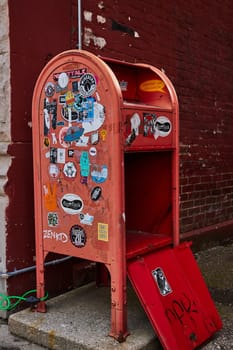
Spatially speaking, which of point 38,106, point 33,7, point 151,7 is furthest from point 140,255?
point 151,7

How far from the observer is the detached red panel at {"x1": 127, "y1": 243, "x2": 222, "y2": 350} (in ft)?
9.37

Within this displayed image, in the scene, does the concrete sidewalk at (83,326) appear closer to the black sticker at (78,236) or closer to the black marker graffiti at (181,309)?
the black marker graffiti at (181,309)

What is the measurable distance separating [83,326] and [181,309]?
2.25ft

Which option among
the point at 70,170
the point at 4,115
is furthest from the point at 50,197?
the point at 4,115

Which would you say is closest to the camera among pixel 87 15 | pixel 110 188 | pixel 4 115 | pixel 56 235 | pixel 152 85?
pixel 110 188

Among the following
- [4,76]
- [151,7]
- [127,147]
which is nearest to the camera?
[127,147]

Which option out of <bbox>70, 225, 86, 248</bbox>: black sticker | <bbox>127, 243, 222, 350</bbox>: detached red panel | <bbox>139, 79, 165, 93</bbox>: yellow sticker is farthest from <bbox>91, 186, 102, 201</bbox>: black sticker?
<bbox>139, 79, 165, 93</bbox>: yellow sticker

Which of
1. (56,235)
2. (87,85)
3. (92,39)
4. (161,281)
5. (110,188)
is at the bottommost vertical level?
(161,281)

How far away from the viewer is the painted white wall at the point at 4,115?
331cm

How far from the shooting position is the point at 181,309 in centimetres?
306

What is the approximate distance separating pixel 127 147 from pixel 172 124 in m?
0.57

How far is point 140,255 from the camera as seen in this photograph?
3107 millimetres

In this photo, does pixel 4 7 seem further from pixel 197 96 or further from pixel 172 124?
pixel 197 96

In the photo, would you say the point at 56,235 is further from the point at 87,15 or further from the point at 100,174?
the point at 87,15
